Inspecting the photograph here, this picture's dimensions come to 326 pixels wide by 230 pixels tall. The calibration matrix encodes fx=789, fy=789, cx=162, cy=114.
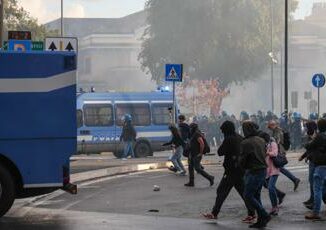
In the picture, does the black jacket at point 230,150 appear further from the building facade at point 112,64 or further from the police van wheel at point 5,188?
the building facade at point 112,64

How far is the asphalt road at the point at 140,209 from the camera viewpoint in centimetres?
1182

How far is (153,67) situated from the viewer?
226 ft

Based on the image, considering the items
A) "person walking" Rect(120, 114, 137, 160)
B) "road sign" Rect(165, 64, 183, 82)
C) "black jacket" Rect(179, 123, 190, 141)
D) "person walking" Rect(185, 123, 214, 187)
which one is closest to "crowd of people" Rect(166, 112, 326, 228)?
"person walking" Rect(185, 123, 214, 187)

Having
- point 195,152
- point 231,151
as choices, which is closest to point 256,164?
point 231,151

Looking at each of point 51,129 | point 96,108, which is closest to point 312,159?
point 51,129

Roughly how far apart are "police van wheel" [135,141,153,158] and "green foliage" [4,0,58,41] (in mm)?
18037

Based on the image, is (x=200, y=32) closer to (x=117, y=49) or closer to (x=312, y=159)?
(x=117, y=49)

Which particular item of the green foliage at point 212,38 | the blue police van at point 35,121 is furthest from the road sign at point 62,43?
the green foliage at point 212,38

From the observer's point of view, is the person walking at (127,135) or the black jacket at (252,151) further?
the person walking at (127,135)

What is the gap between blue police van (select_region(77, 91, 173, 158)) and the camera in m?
30.1

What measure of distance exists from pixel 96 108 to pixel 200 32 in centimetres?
3650

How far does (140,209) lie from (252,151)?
322cm

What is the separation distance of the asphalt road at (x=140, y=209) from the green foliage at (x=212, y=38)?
46.4 m

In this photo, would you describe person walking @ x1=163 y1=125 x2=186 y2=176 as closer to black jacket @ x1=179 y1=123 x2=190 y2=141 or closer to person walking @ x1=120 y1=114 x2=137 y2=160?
black jacket @ x1=179 y1=123 x2=190 y2=141
